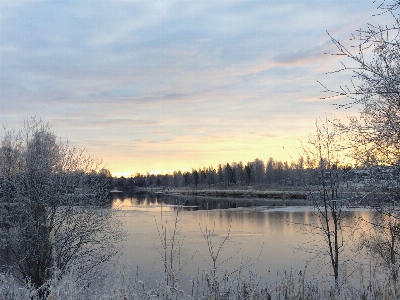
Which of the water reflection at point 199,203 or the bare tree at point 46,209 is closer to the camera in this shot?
the bare tree at point 46,209

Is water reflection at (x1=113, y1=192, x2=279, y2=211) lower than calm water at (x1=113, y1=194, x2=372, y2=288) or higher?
higher

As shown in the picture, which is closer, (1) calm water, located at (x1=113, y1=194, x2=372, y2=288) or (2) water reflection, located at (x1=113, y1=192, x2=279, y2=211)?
(1) calm water, located at (x1=113, y1=194, x2=372, y2=288)

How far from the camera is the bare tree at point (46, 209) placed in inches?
535

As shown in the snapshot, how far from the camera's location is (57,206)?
14633 mm

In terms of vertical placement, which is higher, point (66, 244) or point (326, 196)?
point (326, 196)

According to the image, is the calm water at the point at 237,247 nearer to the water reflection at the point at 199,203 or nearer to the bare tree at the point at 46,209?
the bare tree at the point at 46,209

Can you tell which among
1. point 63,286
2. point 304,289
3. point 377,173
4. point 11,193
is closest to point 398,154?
point 377,173

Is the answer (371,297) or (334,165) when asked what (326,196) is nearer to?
(334,165)

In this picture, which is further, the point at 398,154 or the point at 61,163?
the point at 61,163

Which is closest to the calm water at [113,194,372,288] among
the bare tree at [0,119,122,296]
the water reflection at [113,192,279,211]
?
the bare tree at [0,119,122,296]

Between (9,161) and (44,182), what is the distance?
1.50 meters

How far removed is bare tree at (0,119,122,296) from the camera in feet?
44.6

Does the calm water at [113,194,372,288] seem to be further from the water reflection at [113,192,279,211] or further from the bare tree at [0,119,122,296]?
the water reflection at [113,192,279,211]

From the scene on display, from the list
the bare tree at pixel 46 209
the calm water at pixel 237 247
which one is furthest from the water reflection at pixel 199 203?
the bare tree at pixel 46 209
